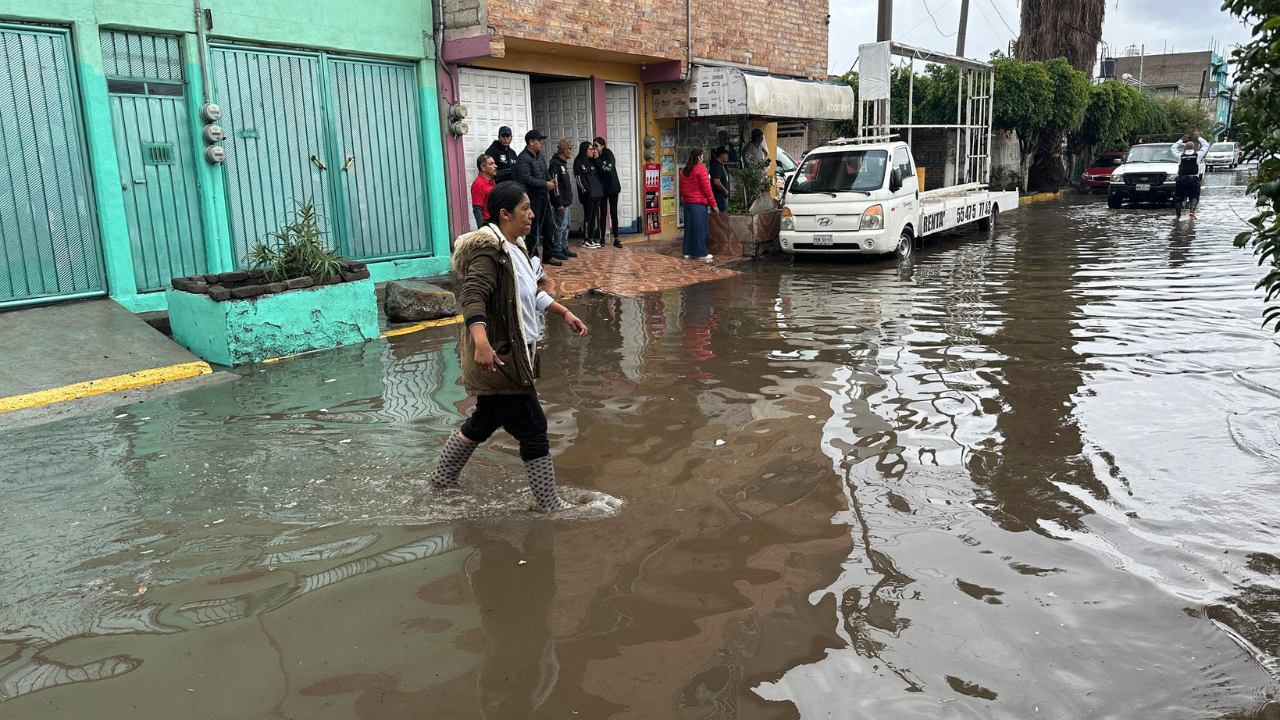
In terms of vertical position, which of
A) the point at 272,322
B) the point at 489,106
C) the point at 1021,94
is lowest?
the point at 272,322

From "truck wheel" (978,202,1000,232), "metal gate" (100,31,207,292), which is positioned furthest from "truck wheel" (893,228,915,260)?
"metal gate" (100,31,207,292)

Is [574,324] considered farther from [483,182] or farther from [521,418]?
[483,182]

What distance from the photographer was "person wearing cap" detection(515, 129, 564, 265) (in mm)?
12633

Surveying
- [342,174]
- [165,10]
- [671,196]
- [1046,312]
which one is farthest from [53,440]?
[671,196]

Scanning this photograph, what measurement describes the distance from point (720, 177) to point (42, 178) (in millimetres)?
10460

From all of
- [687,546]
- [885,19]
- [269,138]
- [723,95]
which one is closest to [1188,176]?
[885,19]

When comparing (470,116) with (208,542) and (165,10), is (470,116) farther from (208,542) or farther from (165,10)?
(208,542)

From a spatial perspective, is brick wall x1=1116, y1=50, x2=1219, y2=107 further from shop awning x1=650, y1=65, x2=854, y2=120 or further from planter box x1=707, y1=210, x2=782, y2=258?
planter box x1=707, y1=210, x2=782, y2=258

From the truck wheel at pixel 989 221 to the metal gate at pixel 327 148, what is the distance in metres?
12.2

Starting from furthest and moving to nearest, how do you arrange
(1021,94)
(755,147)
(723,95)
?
1. (1021,94)
2. (755,147)
3. (723,95)

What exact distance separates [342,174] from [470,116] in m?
2.46

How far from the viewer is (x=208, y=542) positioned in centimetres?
442

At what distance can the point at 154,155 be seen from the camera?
985 centimetres

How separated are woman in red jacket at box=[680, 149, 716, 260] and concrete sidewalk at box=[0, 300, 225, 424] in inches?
352
